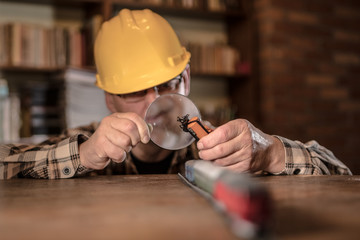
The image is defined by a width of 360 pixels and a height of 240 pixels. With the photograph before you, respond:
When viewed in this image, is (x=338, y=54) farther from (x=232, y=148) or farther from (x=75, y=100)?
(x=232, y=148)

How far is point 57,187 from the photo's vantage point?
3.10 feet

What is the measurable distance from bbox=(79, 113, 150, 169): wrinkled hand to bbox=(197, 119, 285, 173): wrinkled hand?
0.52 ft

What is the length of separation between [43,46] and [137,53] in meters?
1.54

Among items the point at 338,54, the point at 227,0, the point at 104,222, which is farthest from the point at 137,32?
the point at 338,54

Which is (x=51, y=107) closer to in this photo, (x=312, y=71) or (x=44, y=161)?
(x=44, y=161)

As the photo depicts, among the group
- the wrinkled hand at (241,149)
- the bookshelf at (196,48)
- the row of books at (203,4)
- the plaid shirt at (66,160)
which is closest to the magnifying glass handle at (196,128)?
the wrinkled hand at (241,149)

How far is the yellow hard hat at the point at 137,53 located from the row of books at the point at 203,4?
159 cm

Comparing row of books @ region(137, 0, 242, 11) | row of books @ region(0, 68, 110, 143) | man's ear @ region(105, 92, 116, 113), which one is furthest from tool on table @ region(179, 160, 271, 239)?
row of books @ region(137, 0, 242, 11)

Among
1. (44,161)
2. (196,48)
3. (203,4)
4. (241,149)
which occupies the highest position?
Answer: (203,4)

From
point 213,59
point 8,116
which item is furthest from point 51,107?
point 213,59

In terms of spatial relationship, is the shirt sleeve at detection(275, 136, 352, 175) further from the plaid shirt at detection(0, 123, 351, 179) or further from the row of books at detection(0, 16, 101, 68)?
the row of books at detection(0, 16, 101, 68)

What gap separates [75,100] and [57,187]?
1790 millimetres

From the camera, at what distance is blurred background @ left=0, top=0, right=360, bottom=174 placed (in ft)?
8.93

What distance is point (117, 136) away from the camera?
1042 millimetres
